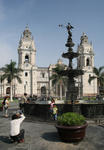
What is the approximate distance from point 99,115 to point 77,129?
5.70 meters

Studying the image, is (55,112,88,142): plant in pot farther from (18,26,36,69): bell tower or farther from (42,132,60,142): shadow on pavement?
(18,26,36,69): bell tower

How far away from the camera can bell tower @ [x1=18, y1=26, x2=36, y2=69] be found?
6214 cm

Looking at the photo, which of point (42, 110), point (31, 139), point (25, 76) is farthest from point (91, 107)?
point (25, 76)

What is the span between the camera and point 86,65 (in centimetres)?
6594

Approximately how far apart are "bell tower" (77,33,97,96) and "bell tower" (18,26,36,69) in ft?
55.9

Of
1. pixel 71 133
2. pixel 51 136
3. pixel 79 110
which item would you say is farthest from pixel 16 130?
pixel 79 110

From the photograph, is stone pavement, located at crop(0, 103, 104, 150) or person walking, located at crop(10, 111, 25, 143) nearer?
stone pavement, located at crop(0, 103, 104, 150)

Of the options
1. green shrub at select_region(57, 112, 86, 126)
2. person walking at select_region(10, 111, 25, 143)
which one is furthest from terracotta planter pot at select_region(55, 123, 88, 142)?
person walking at select_region(10, 111, 25, 143)

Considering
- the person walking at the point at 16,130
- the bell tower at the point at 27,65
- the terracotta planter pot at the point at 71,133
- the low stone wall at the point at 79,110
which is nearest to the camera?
the terracotta planter pot at the point at 71,133

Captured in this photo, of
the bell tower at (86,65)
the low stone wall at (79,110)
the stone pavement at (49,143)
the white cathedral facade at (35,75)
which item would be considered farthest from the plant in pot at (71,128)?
the bell tower at (86,65)

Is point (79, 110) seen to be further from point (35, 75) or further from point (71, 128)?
point (35, 75)

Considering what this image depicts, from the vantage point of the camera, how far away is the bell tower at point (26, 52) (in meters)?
62.1

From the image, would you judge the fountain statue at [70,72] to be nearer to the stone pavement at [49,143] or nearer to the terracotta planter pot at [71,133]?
the stone pavement at [49,143]

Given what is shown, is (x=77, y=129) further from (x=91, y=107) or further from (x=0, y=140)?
(x=91, y=107)
